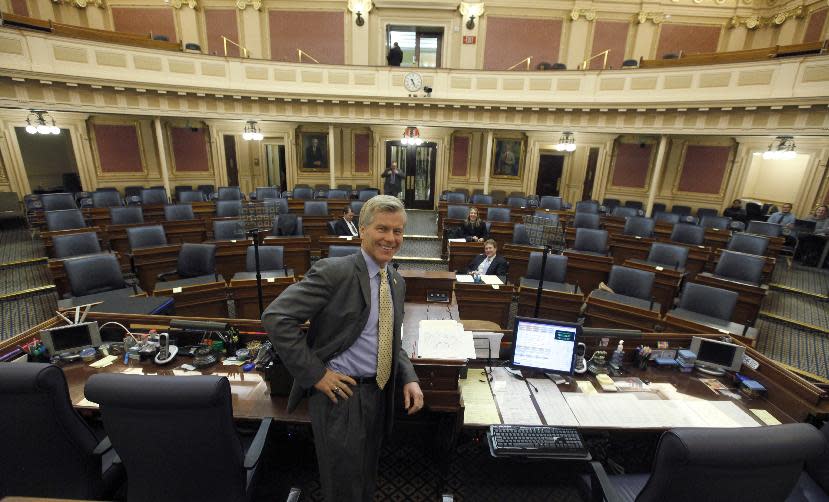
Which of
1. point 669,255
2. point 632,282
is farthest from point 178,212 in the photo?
point 669,255

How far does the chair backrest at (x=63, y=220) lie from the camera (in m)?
6.18

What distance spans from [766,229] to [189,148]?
53.8 feet

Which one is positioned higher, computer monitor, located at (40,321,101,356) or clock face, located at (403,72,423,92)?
clock face, located at (403,72,423,92)

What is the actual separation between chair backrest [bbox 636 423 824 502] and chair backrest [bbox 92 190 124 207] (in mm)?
11339

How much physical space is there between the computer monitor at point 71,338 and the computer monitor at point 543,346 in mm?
3241

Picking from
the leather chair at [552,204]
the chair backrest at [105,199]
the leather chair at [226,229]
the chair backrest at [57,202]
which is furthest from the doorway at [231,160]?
the leather chair at [552,204]

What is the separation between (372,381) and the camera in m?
1.76

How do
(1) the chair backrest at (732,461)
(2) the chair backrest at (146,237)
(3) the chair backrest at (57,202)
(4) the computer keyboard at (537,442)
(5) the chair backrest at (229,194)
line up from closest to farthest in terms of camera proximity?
(1) the chair backrest at (732,461) < (4) the computer keyboard at (537,442) < (2) the chair backrest at (146,237) < (3) the chair backrest at (57,202) < (5) the chair backrest at (229,194)

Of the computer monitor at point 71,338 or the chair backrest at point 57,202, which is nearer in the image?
the computer monitor at point 71,338

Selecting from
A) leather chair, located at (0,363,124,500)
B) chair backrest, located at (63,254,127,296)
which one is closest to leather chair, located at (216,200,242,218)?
chair backrest, located at (63,254,127,296)

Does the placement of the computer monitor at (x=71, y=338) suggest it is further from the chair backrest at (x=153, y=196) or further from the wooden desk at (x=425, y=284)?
the chair backrest at (x=153, y=196)

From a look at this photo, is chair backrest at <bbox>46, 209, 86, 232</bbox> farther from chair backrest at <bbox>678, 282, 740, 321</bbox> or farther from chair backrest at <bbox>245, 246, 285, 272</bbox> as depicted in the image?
chair backrest at <bbox>678, 282, 740, 321</bbox>

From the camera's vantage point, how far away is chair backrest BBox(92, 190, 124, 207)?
871 cm

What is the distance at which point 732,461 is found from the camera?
138 centimetres
